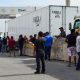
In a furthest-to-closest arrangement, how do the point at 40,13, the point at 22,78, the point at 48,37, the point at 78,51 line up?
the point at 40,13
the point at 48,37
the point at 78,51
the point at 22,78

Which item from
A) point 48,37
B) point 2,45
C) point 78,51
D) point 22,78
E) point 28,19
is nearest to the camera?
point 22,78

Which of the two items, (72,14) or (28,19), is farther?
(28,19)

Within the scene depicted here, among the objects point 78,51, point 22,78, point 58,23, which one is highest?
point 58,23

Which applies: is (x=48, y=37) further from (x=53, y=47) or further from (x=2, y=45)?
(x=2, y=45)

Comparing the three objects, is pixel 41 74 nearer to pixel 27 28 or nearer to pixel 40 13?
pixel 40 13

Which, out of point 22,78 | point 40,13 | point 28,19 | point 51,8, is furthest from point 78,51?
point 28,19

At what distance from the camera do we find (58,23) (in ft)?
85.1

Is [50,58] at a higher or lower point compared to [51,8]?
lower

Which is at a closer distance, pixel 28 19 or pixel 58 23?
pixel 58 23

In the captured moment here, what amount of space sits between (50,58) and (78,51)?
278 inches

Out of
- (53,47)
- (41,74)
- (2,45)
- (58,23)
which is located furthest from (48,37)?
(2,45)

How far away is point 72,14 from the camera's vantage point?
2625 cm

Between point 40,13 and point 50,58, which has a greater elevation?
point 40,13

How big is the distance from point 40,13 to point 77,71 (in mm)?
11975
